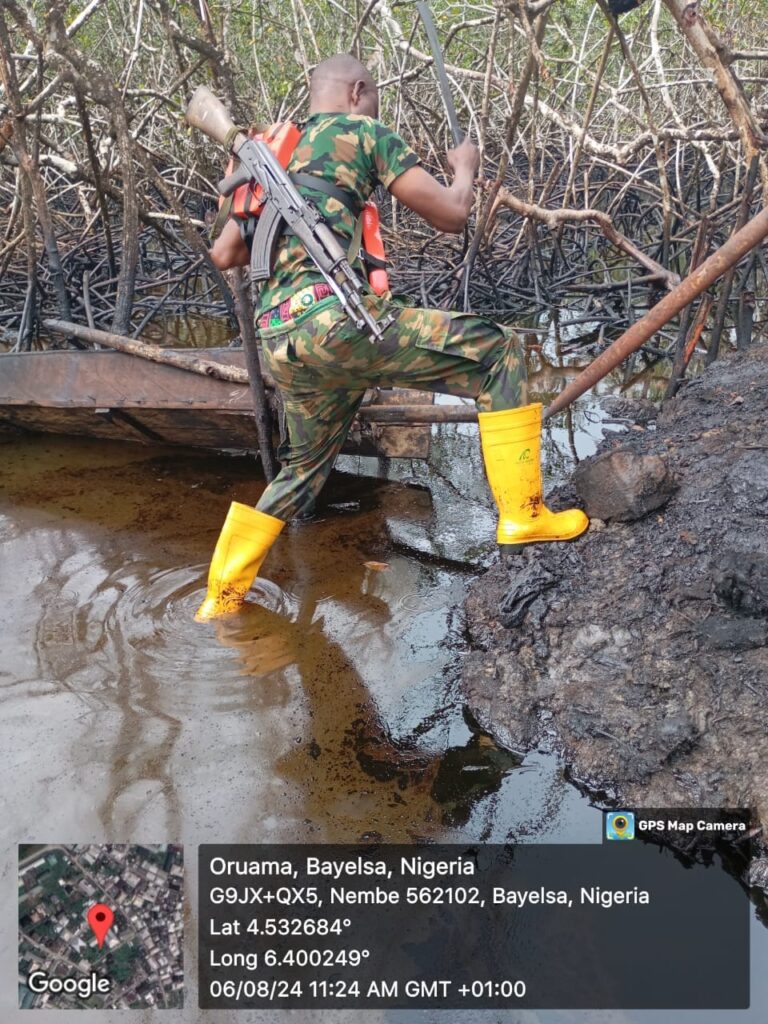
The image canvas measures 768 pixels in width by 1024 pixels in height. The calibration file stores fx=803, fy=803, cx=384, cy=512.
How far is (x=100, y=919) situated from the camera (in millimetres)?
1867

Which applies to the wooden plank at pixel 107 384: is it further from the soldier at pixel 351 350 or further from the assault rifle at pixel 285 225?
the assault rifle at pixel 285 225

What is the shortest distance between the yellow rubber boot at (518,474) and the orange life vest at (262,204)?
2.07 ft

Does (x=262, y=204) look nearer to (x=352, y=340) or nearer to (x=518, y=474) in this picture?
(x=352, y=340)

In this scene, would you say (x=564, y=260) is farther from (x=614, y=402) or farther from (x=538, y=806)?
(x=538, y=806)

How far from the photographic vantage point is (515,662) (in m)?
2.62

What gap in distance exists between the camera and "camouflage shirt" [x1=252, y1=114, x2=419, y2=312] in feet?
8.41

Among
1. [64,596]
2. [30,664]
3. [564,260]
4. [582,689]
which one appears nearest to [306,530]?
[64,596]

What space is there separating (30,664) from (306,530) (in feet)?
4.43

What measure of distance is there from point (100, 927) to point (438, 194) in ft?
7.37

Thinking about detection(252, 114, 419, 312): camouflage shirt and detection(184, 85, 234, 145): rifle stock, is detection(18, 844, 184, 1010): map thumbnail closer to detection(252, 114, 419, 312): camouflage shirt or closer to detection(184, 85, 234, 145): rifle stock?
detection(252, 114, 419, 312): camouflage shirt

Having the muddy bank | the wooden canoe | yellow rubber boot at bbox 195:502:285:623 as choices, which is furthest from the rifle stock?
the muddy bank

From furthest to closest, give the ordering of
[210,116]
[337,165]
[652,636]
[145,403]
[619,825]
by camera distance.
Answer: [145,403]
[210,116]
[337,165]
[652,636]
[619,825]

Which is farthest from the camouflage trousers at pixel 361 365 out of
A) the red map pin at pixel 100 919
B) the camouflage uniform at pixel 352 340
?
the red map pin at pixel 100 919

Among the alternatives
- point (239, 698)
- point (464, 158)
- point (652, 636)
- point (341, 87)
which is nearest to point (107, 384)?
point (341, 87)
